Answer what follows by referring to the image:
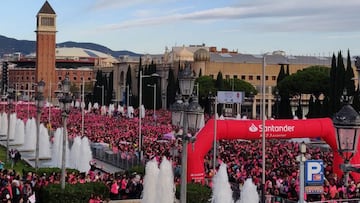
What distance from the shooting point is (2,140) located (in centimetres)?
5603

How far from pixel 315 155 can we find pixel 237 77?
78.0 meters

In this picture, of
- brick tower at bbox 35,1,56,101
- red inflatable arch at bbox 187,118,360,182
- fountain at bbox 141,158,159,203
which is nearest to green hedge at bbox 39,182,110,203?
fountain at bbox 141,158,159,203

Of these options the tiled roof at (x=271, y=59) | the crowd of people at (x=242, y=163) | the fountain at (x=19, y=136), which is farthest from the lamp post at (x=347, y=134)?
the tiled roof at (x=271, y=59)

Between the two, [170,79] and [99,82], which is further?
[99,82]

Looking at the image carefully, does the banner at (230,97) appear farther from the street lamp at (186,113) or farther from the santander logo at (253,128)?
the street lamp at (186,113)

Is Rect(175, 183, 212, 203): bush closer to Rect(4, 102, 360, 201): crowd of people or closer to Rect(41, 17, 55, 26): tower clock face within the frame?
Rect(4, 102, 360, 201): crowd of people

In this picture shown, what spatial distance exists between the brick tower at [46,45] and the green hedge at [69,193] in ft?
455

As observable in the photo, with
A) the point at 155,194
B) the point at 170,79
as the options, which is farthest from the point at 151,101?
the point at 155,194

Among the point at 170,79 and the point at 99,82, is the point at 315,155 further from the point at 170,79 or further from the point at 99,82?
the point at 99,82

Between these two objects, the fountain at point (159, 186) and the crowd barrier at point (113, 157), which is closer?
the fountain at point (159, 186)

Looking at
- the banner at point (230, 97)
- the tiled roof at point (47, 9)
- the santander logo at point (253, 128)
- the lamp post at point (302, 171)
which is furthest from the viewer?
the tiled roof at point (47, 9)

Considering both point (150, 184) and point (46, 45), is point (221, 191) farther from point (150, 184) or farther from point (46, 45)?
point (46, 45)

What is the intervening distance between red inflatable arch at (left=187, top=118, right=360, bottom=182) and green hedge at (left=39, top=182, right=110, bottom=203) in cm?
582

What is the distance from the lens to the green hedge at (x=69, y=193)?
63.5 feet
